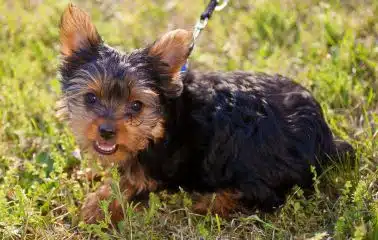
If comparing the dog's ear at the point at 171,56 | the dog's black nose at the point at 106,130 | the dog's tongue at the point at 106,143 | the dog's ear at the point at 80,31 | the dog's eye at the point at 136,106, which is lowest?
the dog's tongue at the point at 106,143

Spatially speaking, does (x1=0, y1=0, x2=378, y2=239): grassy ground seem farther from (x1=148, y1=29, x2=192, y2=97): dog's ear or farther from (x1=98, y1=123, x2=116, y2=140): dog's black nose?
(x1=148, y1=29, x2=192, y2=97): dog's ear

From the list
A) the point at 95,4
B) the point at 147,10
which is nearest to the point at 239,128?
the point at 147,10

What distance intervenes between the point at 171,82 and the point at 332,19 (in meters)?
2.84

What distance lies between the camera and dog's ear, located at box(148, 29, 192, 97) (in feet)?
13.1

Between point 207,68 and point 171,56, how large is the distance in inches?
84.8

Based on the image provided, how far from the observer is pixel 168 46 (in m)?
4.01

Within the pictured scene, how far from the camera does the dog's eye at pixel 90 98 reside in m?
3.93

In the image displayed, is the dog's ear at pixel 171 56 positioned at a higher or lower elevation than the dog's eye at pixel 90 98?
higher

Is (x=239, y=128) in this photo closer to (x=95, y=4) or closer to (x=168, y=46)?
(x=168, y=46)

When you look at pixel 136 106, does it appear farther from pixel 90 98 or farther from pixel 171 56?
pixel 171 56

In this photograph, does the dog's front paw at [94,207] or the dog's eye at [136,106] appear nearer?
the dog's eye at [136,106]

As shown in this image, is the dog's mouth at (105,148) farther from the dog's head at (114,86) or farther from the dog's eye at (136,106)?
the dog's eye at (136,106)

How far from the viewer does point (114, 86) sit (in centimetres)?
382

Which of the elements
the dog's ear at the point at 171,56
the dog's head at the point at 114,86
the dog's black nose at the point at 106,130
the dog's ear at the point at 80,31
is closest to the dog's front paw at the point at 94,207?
the dog's head at the point at 114,86
